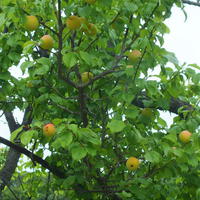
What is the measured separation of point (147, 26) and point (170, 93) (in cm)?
68

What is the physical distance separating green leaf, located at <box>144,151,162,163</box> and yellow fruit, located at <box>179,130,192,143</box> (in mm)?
345

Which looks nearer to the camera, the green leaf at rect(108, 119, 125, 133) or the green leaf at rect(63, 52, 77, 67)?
the green leaf at rect(63, 52, 77, 67)

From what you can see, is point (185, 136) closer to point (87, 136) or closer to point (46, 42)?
point (87, 136)

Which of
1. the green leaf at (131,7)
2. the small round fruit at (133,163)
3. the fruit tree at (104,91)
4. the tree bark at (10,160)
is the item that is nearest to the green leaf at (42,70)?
the fruit tree at (104,91)

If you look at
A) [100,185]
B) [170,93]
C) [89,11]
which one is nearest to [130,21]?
[89,11]

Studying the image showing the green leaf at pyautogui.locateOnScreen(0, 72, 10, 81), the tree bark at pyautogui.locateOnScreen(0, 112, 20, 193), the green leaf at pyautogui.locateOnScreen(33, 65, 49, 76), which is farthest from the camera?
the tree bark at pyautogui.locateOnScreen(0, 112, 20, 193)

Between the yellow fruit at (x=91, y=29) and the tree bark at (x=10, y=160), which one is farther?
the tree bark at (x=10, y=160)

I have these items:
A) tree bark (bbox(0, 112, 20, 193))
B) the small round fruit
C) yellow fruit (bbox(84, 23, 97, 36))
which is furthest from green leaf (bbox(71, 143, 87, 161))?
tree bark (bbox(0, 112, 20, 193))

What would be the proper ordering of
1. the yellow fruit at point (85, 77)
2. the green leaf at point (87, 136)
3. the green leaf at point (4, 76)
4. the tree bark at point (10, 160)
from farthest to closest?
the tree bark at point (10, 160), the green leaf at point (4, 76), the yellow fruit at point (85, 77), the green leaf at point (87, 136)

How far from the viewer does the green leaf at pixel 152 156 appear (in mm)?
3131

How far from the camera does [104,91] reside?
393 centimetres

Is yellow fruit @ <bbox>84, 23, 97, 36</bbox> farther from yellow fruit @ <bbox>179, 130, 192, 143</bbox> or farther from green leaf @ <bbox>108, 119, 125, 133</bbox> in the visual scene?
yellow fruit @ <bbox>179, 130, 192, 143</bbox>

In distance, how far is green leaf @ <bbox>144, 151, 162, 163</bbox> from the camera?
3.13m

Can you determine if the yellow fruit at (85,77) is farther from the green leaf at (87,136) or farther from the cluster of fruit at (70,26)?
the green leaf at (87,136)
